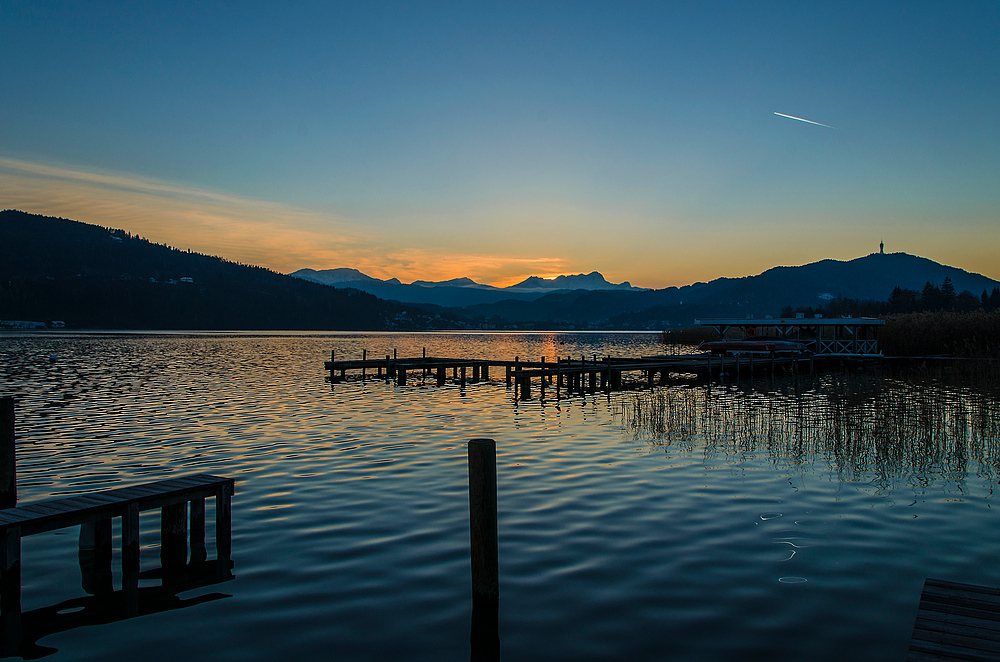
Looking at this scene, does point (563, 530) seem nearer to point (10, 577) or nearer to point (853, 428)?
point (10, 577)

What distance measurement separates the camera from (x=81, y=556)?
366 inches

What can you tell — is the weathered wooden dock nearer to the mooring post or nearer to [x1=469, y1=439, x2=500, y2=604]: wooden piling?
[x1=469, y1=439, x2=500, y2=604]: wooden piling

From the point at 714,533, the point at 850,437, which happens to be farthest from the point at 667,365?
the point at 714,533

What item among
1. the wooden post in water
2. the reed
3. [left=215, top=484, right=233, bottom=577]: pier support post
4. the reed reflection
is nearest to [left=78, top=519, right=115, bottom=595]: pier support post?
[left=215, top=484, right=233, bottom=577]: pier support post

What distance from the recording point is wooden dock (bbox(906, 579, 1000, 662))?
539 centimetres

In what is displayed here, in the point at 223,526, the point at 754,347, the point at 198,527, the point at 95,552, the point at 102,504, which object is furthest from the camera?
the point at 754,347

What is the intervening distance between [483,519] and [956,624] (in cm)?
472

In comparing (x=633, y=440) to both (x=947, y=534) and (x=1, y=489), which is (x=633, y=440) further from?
(x=1, y=489)

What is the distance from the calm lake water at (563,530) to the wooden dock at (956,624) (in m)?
0.90

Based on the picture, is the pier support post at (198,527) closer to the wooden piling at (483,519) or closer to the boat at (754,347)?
the wooden piling at (483,519)

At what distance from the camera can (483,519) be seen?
25.3ft

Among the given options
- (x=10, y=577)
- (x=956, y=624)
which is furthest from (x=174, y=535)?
(x=956, y=624)

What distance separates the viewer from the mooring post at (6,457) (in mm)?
12125

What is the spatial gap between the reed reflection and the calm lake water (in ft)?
0.48
